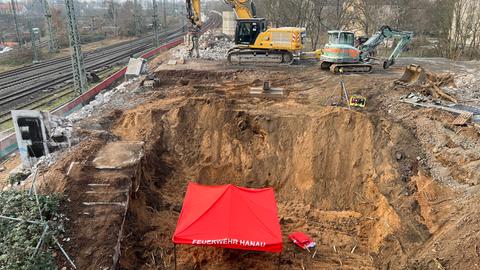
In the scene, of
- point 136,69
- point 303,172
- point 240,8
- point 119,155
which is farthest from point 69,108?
point 303,172

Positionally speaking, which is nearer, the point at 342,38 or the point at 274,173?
the point at 274,173

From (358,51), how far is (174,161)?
447 inches

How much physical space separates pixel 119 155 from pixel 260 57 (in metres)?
12.4

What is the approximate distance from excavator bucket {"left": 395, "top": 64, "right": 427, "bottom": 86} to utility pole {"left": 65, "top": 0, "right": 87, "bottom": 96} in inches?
674

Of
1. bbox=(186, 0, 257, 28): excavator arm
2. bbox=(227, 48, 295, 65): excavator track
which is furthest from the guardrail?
bbox=(227, 48, 295, 65): excavator track

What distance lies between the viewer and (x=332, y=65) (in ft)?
64.0

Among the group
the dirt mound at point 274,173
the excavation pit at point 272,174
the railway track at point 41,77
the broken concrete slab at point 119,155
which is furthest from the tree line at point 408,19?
the broken concrete slab at point 119,155

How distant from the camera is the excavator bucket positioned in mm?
16531

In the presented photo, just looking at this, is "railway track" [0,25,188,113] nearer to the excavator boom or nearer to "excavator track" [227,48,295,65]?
the excavator boom

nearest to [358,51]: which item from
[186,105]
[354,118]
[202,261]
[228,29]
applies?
[354,118]

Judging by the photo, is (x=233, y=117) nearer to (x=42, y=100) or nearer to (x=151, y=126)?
(x=151, y=126)

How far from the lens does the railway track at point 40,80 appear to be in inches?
912

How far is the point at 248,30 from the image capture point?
2180 cm

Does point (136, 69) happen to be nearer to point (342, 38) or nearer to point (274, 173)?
point (342, 38)
